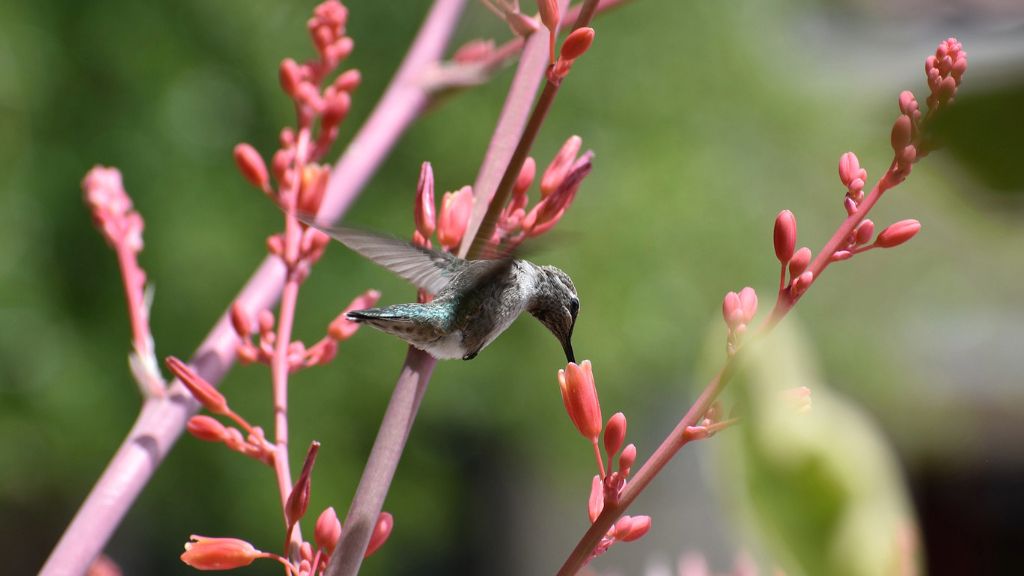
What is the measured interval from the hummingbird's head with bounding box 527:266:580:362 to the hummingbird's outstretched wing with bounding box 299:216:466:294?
7 cm

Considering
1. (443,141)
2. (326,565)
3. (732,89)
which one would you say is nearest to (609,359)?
(443,141)

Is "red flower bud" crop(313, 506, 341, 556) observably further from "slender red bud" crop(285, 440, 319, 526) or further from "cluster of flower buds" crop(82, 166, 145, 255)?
"cluster of flower buds" crop(82, 166, 145, 255)

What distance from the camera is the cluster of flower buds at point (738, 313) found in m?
0.49

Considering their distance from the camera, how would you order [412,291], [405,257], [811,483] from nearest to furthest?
1. [811,483]
2. [405,257]
3. [412,291]

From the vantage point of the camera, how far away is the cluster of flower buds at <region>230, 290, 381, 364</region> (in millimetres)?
669

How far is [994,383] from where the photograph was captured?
13.5ft

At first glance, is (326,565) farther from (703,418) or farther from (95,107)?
(95,107)

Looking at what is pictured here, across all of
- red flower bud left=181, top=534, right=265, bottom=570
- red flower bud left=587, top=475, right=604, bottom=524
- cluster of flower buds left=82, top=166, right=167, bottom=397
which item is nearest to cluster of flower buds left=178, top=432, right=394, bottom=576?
red flower bud left=181, top=534, right=265, bottom=570

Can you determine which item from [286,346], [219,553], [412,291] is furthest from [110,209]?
[412,291]

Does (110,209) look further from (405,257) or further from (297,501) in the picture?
(297,501)

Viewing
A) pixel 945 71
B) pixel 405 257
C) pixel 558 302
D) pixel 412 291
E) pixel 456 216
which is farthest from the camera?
pixel 412 291

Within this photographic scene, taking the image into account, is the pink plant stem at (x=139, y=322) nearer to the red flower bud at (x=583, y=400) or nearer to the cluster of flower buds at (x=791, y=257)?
the red flower bud at (x=583, y=400)

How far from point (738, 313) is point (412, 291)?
2.40m

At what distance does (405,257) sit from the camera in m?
0.71
